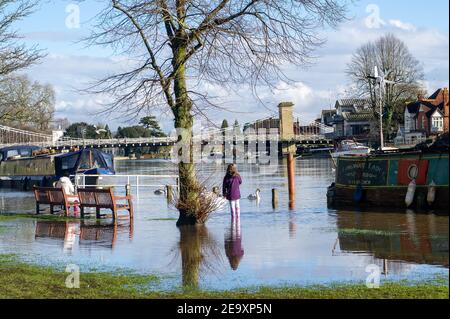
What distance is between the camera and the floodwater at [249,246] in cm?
1117

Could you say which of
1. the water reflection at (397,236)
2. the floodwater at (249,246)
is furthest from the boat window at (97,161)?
the water reflection at (397,236)

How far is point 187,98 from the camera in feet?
56.5

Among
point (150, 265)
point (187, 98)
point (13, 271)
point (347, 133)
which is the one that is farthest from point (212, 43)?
point (347, 133)

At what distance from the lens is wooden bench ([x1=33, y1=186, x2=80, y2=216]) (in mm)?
22406

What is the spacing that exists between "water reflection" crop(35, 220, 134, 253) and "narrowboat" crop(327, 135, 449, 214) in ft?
27.6

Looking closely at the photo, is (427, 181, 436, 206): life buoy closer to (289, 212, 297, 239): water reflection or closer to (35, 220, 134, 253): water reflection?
(289, 212, 297, 239): water reflection

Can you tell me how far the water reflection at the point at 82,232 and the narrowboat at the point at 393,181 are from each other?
8.40 meters

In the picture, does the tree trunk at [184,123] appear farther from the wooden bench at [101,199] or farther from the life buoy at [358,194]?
the life buoy at [358,194]

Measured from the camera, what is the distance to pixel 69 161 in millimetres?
43688

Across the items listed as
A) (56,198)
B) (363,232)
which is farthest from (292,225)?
(56,198)

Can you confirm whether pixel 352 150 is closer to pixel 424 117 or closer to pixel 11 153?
pixel 11 153

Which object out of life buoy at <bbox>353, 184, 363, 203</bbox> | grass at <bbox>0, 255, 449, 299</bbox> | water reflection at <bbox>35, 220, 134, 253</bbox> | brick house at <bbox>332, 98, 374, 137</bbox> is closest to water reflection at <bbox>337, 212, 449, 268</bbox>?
grass at <bbox>0, 255, 449, 299</bbox>

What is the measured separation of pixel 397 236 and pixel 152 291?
6.82 meters
